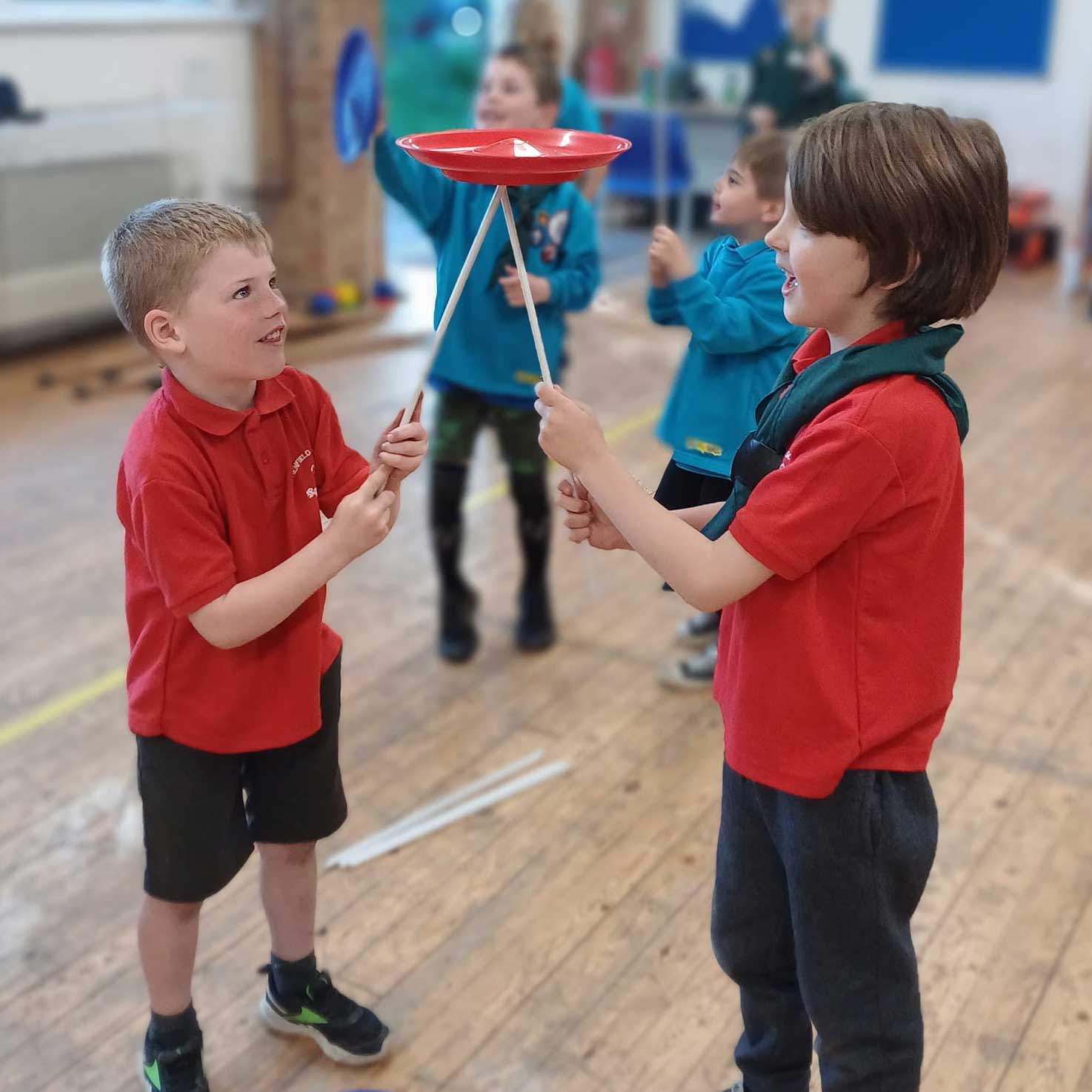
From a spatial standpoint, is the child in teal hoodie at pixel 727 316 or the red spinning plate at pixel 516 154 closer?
the red spinning plate at pixel 516 154

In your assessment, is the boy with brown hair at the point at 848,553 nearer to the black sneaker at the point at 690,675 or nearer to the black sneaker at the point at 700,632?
the black sneaker at the point at 690,675

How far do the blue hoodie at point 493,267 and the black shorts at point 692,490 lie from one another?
0.72 m

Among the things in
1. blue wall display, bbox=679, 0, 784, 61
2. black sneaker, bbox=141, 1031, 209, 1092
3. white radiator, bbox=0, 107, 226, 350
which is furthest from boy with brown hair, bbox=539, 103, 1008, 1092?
blue wall display, bbox=679, 0, 784, 61

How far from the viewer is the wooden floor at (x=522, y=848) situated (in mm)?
1883

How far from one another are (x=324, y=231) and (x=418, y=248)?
147cm

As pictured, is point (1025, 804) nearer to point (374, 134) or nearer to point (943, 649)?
point (943, 649)

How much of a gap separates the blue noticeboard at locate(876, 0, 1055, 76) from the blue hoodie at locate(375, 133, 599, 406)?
6.61 metres

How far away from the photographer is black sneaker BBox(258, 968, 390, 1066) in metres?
1.83

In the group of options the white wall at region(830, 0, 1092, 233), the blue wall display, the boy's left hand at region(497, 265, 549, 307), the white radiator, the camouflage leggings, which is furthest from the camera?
the blue wall display

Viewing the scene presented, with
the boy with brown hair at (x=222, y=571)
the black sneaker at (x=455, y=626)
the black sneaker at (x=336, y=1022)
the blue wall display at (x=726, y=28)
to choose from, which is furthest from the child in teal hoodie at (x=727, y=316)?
the blue wall display at (x=726, y=28)

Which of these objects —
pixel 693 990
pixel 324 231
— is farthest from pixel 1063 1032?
pixel 324 231

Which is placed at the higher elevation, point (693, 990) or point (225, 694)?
point (225, 694)

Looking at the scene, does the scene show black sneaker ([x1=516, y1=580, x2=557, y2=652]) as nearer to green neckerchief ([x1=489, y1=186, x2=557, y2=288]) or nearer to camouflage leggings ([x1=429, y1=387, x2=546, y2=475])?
camouflage leggings ([x1=429, y1=387, x2=546, y2=475])

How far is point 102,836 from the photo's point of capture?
92.3 inches
